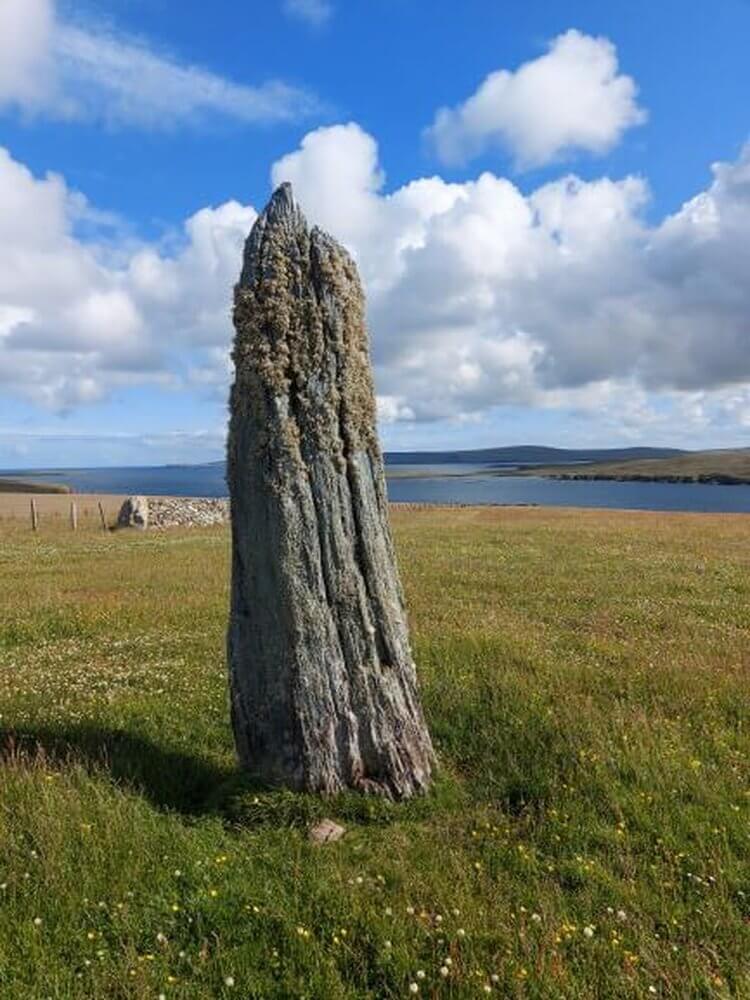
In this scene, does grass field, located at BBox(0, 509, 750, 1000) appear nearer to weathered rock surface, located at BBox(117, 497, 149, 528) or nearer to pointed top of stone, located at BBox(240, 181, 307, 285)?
pointed top of stone, located at BBox(240, 181, 307, 285)

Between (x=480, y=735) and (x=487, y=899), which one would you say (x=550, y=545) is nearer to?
(x=480, y=735)

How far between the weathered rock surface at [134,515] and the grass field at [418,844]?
39.0 meters

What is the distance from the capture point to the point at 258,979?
4719mm

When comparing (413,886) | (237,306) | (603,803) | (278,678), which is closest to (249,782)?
(278,678)

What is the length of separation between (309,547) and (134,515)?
1828 inches

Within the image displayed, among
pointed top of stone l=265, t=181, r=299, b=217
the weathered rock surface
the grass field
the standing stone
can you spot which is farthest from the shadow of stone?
the weathered rock surface

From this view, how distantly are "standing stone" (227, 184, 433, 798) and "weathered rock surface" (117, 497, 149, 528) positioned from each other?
4501 cm

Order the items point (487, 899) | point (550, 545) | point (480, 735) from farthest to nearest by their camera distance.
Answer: point (550, 545) → point (480, 735) → point (487, 899)

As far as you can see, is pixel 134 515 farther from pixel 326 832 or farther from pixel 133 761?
pixel 326 832

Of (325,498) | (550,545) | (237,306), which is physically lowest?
(550,545)

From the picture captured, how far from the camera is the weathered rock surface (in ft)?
166

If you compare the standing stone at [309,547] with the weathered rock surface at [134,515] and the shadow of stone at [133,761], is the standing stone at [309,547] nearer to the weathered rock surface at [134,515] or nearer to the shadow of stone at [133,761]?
the shadow of stone at [133,761]

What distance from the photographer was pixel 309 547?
23.9ft

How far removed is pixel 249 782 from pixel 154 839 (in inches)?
49.8
